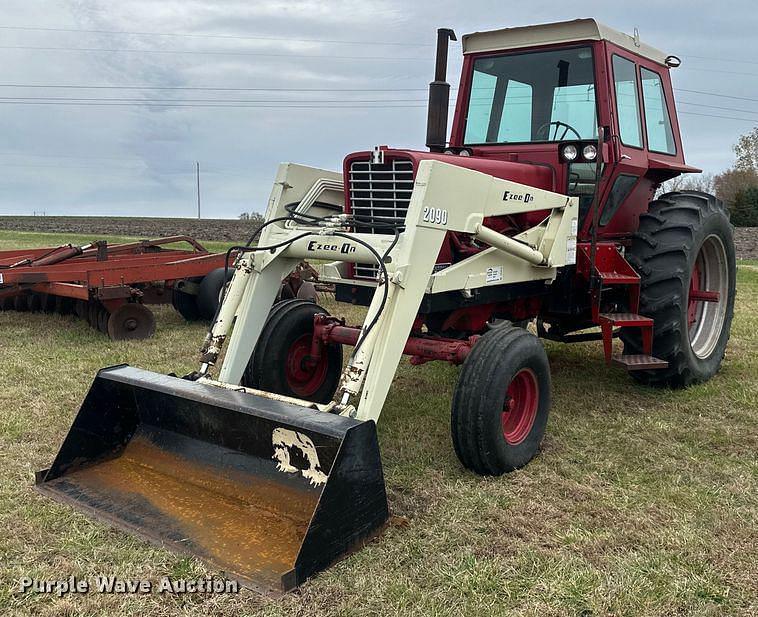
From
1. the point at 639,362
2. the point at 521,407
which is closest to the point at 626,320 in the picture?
the point at 639,362

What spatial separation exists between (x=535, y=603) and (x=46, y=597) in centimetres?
183

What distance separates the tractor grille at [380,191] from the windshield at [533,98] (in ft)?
4.75

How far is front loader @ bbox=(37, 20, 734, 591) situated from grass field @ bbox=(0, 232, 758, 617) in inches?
6.3

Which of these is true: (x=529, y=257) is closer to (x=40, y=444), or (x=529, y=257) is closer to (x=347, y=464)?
(x=347, y=464)

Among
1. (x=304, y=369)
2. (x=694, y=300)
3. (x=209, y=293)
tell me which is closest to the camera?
(x=304, y=369)

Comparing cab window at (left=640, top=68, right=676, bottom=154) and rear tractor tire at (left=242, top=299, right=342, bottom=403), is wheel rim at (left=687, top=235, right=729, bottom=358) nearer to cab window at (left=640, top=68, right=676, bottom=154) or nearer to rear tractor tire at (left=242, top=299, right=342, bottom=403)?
cab window at (left=640, top=68, right=676, bottom=154)

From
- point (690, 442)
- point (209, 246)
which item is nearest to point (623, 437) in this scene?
point (690, 442)

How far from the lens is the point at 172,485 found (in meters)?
3.53

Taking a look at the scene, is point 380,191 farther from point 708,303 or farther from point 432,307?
point 708,303

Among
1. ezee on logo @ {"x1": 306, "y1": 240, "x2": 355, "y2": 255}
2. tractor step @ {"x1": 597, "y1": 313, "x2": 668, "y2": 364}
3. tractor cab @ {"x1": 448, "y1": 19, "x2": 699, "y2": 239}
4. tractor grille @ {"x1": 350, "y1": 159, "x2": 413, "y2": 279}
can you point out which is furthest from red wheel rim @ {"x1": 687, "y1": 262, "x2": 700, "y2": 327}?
ezee on logo @ {"x1": 306, "y1": 240, "x2": 355, "y2": 255}

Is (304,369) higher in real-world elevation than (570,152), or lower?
lower

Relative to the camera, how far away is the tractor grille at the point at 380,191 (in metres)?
4.17

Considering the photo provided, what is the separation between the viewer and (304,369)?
15.9 feet

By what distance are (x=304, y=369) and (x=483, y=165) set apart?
1752 millimetres
